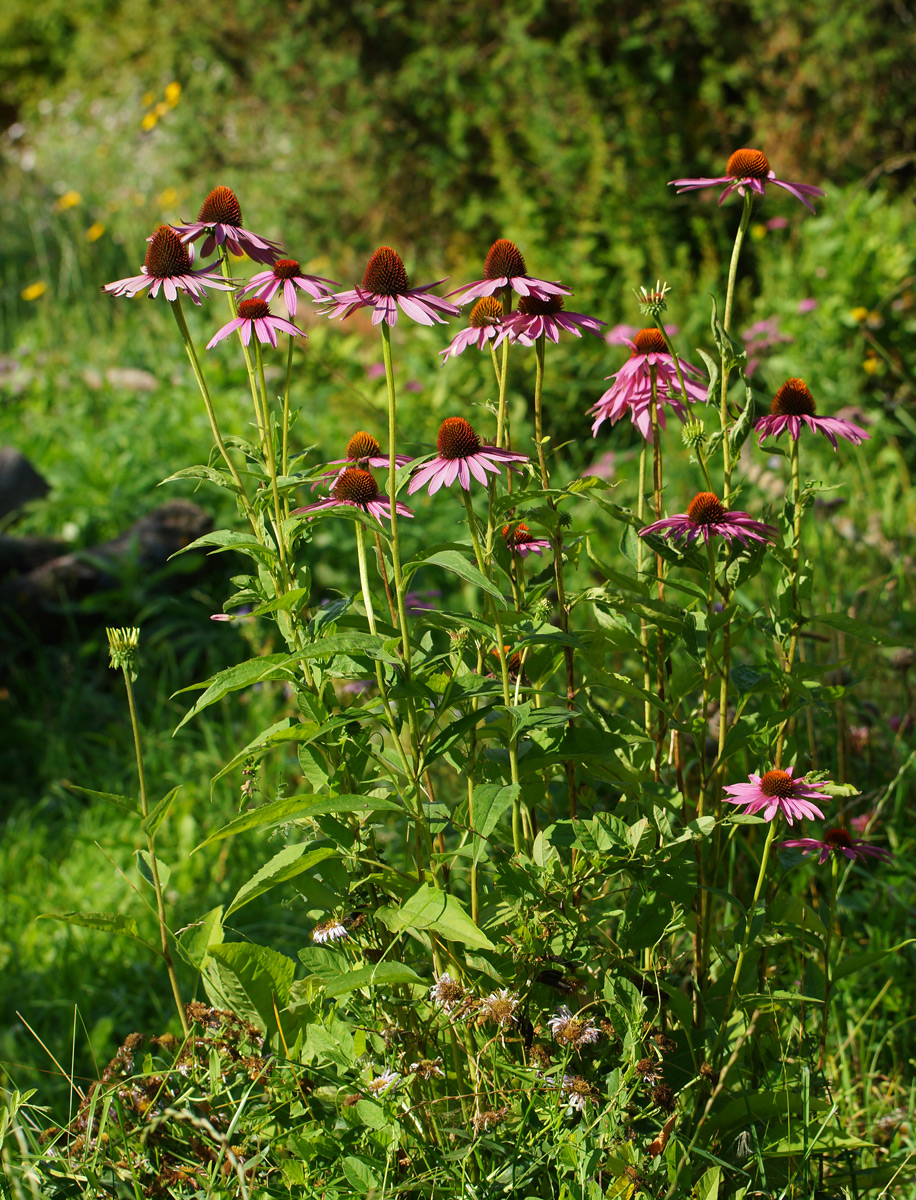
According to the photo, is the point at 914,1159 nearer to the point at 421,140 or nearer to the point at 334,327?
the point at 334,327

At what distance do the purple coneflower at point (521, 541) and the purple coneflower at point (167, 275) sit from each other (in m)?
0.44

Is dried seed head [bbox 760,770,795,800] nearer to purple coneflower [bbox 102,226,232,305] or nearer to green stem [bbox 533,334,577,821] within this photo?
green stem [bbox 533,334,577,821]

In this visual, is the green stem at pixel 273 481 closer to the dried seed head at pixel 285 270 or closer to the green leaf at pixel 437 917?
the dried seed head at pixel 285 270

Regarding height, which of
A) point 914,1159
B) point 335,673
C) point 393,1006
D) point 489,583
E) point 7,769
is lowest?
point 7,769

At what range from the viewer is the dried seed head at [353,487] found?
52.4 inches

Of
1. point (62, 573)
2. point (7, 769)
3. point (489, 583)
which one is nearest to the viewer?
point (489, 583)

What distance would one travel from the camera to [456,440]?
4.03 ft

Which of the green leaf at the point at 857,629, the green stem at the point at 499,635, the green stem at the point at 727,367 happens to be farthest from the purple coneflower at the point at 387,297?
the green leaf at the point at 857,629

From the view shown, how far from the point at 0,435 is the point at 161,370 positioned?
1034 mm

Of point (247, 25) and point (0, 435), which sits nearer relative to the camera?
point (0, 435)

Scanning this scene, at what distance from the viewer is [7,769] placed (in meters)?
3.10

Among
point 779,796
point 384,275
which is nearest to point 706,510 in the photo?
point 779,796

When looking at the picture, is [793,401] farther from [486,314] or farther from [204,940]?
[204,940]

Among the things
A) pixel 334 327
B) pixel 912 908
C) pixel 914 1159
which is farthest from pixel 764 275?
pixel 914 1159
